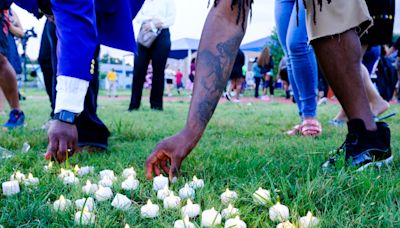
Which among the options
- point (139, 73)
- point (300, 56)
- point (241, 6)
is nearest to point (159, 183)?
point (241, 6)

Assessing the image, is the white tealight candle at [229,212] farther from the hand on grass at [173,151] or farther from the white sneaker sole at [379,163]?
the white sneaker sole at [379,163]

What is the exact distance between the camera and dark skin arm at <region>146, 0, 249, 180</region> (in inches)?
60.0

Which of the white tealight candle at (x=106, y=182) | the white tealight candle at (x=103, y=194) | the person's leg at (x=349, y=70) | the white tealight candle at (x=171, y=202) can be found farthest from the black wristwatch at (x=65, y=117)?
the person's leg at (x=349, y=70)

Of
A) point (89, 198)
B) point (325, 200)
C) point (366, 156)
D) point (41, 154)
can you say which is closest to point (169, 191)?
point (89, 198)

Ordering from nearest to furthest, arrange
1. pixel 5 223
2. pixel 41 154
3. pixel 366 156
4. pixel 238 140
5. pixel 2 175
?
pixel 5 223, pixel 2 175, pixel 366 156, pixel 41 154, pixel 238 140

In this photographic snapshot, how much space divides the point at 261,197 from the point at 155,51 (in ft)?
18.2

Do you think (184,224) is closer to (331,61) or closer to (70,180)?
(70,180)

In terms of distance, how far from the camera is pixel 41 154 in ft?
7.53

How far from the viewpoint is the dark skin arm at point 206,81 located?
1.52 m

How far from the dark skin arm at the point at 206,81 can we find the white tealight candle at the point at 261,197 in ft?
1.10

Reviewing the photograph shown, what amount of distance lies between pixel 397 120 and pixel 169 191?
→ 3894 millimetres

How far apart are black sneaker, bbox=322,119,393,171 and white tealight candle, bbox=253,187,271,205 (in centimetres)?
59

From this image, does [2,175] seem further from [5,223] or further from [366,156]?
[366,156]

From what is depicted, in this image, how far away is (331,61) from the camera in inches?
76.6
